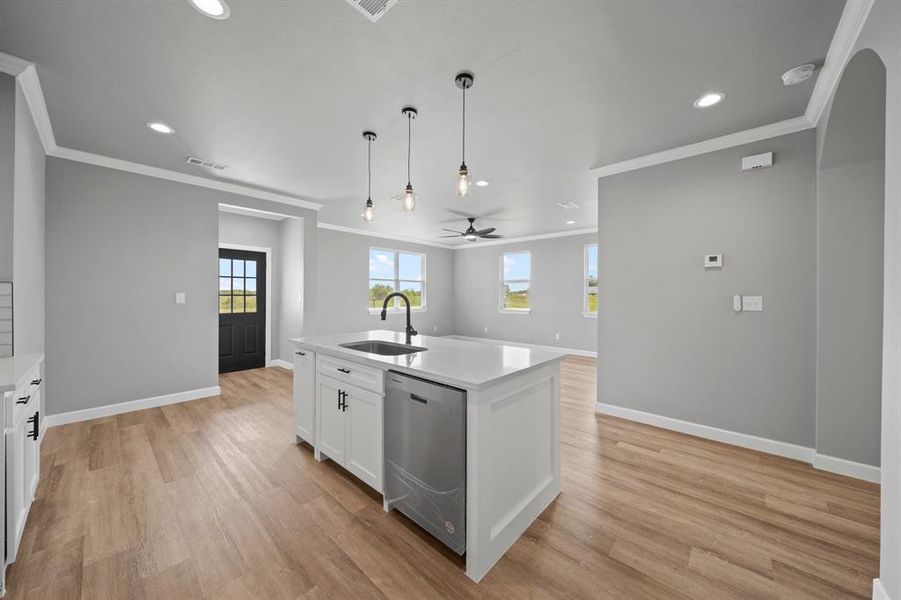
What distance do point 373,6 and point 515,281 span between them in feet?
23.3

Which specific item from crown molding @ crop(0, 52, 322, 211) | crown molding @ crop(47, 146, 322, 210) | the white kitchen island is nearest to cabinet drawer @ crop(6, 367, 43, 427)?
the white kitchen island

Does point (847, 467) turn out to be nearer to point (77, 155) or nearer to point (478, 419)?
point (478, 419)

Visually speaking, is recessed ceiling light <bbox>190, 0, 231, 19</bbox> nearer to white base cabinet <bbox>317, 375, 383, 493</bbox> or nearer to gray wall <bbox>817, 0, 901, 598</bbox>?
white base cabinet <bbox>317, 375, 383, 493</bbox>

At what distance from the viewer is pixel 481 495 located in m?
1.62

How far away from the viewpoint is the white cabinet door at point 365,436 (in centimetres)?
210

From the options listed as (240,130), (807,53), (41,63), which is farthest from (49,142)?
(807,53)

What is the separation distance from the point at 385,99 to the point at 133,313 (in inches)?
143

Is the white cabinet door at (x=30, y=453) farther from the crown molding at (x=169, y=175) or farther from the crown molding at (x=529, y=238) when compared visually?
the crown molding at (x=529, y=238)

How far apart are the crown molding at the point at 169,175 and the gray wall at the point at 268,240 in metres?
1.15

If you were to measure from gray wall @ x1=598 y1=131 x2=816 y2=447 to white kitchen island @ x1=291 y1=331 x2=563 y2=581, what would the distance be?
177cm

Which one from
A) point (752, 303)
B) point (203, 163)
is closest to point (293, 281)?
point (203, 163)

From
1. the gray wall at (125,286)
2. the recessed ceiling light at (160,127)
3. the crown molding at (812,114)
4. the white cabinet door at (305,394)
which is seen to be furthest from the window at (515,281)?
the recessed ceiling light at (160,127)

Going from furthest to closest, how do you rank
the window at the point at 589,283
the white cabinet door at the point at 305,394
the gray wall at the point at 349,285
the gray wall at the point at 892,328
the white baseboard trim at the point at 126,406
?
the window at the point at 589,283 < the gray wall at the point at 349,285 < the white baseboard trim at the point at 126,406 < the white cabinet door at the point at 305,394 < the gray wall at the point at 892,328

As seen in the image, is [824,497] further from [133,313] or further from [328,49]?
[133,313]
